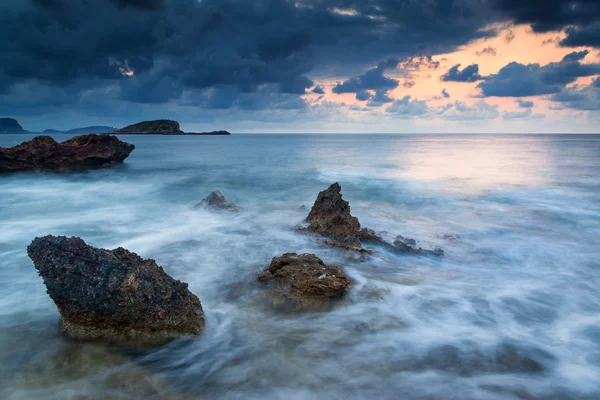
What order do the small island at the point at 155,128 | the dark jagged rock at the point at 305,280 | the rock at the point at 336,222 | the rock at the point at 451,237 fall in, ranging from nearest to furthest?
the dark jagged rock at the point at 305,280 < the rock at the point at 336,222 < the rock at the point at 451,237 < the small island at the point at 155,128

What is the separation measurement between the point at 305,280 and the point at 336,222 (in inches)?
140

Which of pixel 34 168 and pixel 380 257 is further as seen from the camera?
pixel 34 168

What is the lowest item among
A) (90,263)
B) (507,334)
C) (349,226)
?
(507,334)

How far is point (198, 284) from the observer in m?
7.58

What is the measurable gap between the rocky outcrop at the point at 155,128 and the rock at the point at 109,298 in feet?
622

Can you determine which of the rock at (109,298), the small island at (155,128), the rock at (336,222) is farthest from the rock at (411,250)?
the small island at (155,128)

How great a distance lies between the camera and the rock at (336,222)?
31.5 feet

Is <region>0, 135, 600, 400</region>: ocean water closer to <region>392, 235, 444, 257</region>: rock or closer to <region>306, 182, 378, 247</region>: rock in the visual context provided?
<region>392, 235, 444, 257</region>: rock

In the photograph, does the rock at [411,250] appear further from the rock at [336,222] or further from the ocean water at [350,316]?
the rock at [336,222]

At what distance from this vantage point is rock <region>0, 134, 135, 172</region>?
72.1ft

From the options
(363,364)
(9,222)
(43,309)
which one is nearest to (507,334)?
(363,364)

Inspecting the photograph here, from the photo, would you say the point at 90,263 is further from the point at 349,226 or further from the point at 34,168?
the point at 34,168

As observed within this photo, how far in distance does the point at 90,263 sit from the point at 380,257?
5989 millimetres

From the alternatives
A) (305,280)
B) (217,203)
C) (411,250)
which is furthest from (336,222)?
(217,203)
